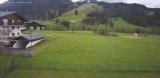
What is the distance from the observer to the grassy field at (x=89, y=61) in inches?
1083

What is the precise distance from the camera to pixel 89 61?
31.8 metres

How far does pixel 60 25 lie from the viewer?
232 feet

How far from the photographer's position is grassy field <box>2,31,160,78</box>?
90.2 feet

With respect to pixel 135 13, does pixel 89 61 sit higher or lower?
lower

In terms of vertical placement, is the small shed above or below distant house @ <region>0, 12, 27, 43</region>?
below

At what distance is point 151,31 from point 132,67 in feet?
136

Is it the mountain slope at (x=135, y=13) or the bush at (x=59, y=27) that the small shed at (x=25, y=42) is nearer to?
the bush at (x=59, y=27)

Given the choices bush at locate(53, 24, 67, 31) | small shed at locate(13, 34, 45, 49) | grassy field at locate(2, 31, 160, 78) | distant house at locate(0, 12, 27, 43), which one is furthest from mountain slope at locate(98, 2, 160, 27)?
small shed at locate(13, 34, 45, 49)

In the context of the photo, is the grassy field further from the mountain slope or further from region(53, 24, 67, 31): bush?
the mountain slope

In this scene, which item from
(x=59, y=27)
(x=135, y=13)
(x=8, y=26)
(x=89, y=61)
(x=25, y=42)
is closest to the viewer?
(x=89, y=61)

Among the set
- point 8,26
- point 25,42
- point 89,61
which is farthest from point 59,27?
point 89,61

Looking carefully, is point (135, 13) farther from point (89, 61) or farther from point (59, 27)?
point (89, 61)

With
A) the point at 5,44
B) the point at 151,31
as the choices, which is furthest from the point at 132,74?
the point at 151,31

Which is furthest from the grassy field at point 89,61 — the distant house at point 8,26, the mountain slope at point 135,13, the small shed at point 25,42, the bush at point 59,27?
the mountain slope at point 135,13
